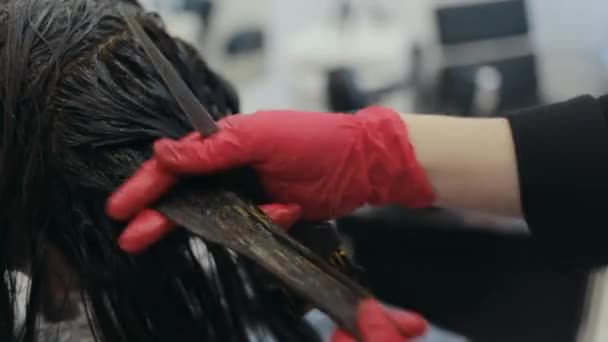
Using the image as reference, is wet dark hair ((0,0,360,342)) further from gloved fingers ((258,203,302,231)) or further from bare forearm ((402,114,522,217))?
bare forearm ((402,114,522,217))

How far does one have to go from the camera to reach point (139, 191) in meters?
0.69

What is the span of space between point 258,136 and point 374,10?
2068 mm

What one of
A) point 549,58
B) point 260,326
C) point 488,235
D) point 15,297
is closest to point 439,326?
point 488,235

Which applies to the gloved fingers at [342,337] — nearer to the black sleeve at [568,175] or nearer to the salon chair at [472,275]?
the black sleeve at [568,175]

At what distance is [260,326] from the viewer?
828 mm

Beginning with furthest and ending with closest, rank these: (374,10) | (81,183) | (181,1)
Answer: (374,10) < (181,1) < (81,183)

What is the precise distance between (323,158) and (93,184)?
249 mm

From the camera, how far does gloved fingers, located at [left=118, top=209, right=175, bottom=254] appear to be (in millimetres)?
691

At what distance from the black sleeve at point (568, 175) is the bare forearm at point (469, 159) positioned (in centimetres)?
2

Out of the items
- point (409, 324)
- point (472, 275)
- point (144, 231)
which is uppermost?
point (144, 231)

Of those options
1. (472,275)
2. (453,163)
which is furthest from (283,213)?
(472,275)

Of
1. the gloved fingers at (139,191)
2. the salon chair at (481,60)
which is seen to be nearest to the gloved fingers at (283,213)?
the gloved fingers at (139,191)

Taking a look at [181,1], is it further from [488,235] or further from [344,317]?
[344,317]

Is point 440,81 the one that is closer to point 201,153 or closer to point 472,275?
point 472,275
